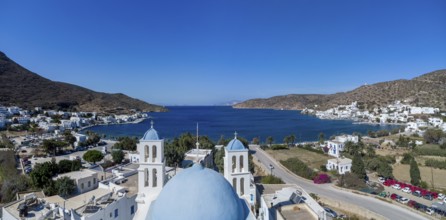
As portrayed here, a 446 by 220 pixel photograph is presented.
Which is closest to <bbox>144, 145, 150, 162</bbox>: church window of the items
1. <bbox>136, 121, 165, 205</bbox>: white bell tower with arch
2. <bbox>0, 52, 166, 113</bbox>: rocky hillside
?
<bbox>136, 121, 165, 205</bbox>: white bell tower with arch

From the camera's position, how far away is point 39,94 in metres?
109

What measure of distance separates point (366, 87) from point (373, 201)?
135585 mm

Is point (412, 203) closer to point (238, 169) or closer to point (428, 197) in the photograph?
point (428, 197)

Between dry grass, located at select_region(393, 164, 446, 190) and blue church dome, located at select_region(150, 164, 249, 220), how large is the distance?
28.1 metres

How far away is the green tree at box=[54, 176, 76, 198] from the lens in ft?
57.2

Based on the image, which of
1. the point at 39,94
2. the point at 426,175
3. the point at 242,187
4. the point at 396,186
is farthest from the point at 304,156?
the point at 39,94

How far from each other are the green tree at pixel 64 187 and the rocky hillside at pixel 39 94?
97.1 m

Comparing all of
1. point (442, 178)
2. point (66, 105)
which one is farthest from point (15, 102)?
point (442, 178)

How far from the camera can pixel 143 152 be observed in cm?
1010

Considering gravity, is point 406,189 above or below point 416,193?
above

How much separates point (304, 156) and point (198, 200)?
35082mm

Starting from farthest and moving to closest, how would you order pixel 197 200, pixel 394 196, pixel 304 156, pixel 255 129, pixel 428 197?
pixel 255 129
pixel 304 156
pixel 428 197
pixel 394 196
pixel 197 200

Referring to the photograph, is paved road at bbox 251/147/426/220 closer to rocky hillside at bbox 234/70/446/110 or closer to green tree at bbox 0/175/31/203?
green tree at bbox 0/175/31/203

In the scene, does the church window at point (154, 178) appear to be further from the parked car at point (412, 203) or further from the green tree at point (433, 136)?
the green tree at point (433, 136)
